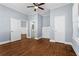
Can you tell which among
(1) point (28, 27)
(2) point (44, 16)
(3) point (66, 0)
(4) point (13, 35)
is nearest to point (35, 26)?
(1) point (28, 27)

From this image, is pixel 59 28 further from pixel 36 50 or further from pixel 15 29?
pixel 15 29

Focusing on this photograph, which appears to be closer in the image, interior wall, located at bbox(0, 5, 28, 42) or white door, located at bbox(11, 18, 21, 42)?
interior wall, located at bbox(0, 5, 28, 42)

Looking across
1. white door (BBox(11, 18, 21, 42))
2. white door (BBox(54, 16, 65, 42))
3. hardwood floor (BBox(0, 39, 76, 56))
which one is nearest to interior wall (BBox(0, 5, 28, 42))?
white door (BBox(11, 18, 21, 42))

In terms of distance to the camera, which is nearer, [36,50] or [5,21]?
[36,50]

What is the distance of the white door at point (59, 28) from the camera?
5.23 metres

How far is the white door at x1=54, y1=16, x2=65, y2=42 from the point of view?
5.23 metres

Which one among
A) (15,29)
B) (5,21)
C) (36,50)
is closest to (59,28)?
(36,50)

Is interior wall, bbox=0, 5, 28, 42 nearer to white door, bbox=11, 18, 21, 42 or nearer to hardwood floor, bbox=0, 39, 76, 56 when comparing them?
white door, bbox=11, 18, 21, 42

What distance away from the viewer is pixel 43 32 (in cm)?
820

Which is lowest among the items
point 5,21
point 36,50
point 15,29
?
point 36,50

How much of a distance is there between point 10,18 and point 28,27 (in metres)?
2.60

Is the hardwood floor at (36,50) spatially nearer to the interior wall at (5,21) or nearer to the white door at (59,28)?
the interior wall at (5,21)

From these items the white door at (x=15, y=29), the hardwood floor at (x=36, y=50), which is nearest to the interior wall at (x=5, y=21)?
the white door at (x=15, y=29)

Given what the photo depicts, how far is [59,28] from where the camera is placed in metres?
5.44
